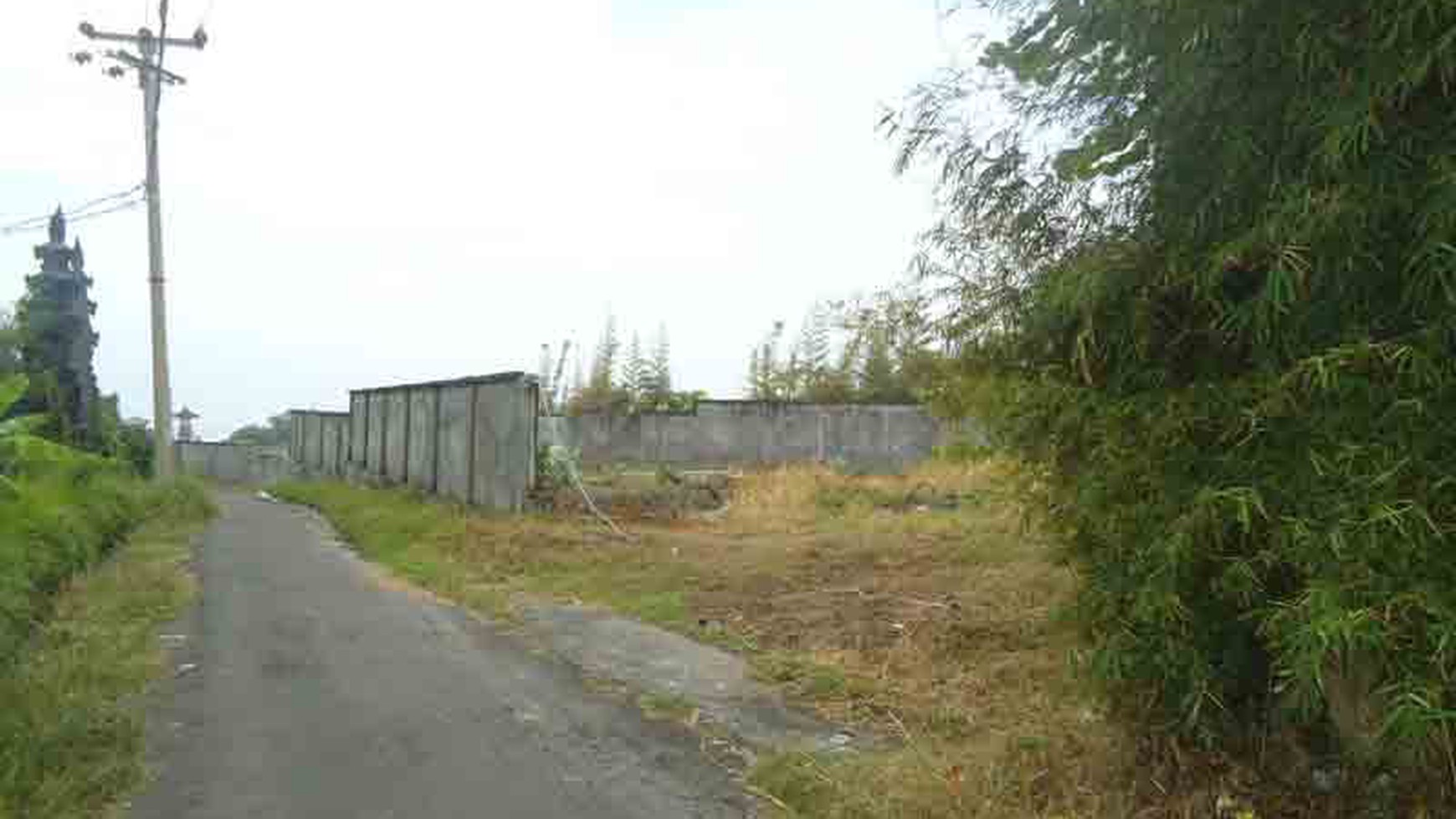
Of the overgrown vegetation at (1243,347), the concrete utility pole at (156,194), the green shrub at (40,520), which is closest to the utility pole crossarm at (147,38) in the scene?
the concrete utility pole at (156,194)

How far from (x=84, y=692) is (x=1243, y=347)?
553 cm

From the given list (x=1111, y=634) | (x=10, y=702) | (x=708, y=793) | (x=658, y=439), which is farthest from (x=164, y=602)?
(x=658, y=439)

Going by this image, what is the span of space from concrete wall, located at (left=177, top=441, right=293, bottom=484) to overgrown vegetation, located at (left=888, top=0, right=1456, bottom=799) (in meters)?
35.9

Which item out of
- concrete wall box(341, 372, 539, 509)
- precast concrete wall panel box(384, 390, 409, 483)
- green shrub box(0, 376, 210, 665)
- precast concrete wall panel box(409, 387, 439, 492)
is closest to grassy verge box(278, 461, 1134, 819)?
concrete wall box(341, 372, 539, 509)

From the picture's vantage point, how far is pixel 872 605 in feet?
25.3

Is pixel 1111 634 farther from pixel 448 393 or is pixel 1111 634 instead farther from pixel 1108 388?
pixel 448 393

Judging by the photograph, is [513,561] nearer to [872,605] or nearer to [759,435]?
[872,605]

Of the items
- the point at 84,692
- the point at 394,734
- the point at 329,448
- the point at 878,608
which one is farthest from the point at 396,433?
the point at 394,734

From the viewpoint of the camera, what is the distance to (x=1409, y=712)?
A: 8.26 ft

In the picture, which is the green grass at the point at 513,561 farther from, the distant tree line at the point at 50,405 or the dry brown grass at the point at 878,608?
the distant tree line at the point at 50,405

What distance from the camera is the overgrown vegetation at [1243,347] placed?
2648 mm

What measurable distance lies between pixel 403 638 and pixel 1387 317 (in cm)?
624

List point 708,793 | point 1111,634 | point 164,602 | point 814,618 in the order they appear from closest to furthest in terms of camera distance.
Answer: point 1111,634 < point 708,793 < point 814,618 < point 164,602

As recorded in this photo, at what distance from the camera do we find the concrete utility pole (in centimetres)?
1798
